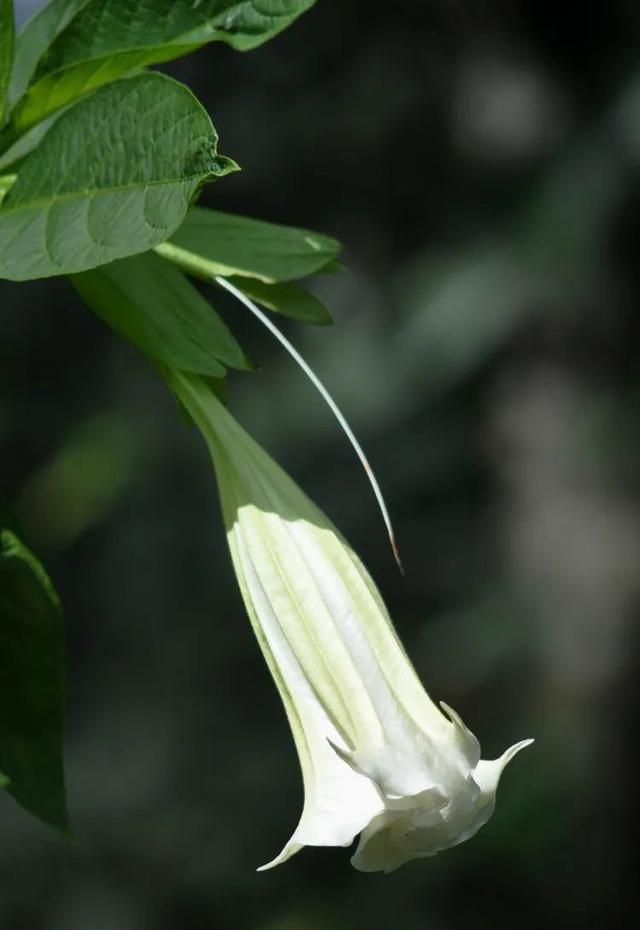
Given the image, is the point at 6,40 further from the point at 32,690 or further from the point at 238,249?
the point at 32,690

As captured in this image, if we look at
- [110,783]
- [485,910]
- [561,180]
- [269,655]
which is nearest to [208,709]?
[110,783]

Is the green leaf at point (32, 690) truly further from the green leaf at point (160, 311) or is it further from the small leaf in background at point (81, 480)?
the small leaf in background at point (81, 480)

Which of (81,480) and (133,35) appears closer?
(133,35)

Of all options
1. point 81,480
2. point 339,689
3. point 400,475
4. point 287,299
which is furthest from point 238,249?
point 81,480

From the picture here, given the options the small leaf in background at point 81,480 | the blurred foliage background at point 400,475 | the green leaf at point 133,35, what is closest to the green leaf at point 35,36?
the green leaf at point 133,35

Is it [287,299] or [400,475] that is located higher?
[287,299]

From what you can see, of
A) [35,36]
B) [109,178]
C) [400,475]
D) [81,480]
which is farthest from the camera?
[81,480]

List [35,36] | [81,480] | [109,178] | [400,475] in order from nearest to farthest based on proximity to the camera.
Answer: [109,178] → [35,36] → [400,475] → [81,480]

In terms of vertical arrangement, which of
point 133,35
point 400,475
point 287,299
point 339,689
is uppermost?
point 133,35
